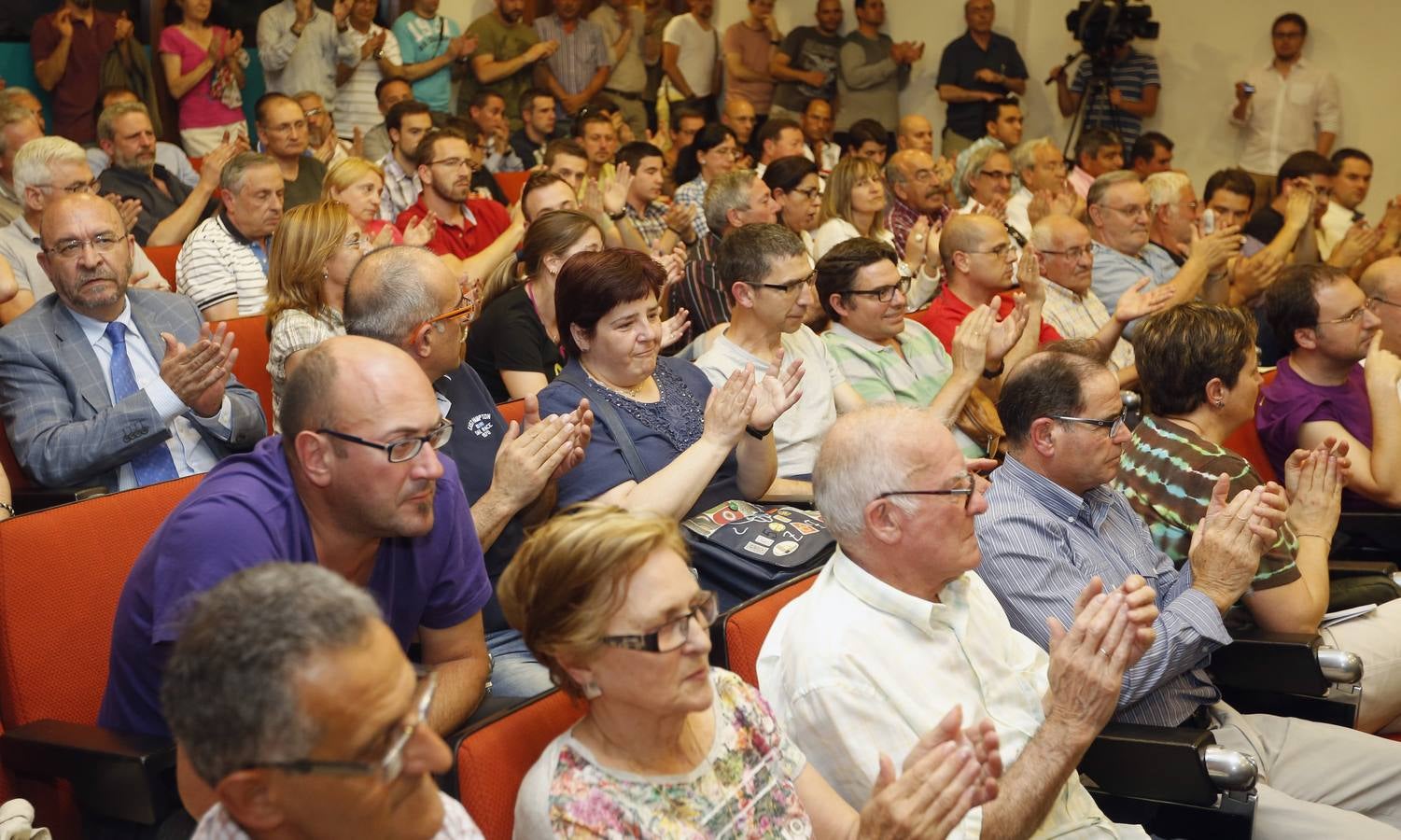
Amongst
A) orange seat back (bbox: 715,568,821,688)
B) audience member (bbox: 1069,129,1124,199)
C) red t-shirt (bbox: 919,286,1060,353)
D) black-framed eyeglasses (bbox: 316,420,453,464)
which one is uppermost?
black-framed eyeglasses (bbox: 316,420,453,464)

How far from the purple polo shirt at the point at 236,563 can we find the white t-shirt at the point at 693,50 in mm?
6829

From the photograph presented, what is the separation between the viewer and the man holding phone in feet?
25.7

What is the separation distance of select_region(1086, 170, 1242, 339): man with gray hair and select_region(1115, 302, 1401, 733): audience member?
1.90m

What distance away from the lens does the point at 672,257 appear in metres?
4.04

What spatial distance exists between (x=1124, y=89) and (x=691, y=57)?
287 centimetres

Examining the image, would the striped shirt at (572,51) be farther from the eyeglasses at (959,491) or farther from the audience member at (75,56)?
the eyeglasses at (959,491)

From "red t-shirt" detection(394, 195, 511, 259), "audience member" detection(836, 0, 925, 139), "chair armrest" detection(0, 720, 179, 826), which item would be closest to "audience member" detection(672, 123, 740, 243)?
"red t-shirt" detection(394, 195, 511, 259)

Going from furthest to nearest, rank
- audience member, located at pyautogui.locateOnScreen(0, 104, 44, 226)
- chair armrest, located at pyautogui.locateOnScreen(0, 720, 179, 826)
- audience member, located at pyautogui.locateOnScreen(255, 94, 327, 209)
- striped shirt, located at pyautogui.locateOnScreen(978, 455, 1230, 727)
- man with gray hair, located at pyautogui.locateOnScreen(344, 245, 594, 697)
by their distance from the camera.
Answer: audience member, located at pyautogui.locateOnScreen(255, 94, 327, 209) < audience member, located at pyautogui.locateOnScreen(0, 104, 44, 226) < man with gray hair, located at pyautogui.locateOnScreen(344, 245, 594, 697) < striped shirt, located at pyautogui.locateOnScreen(978, 455, 1230, 727) < chair armrest, located at pyautogui.locateOnScreen(0, 720, 179, 826)

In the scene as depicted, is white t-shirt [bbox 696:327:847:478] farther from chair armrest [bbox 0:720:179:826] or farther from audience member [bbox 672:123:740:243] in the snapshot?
audience member [bbox 672:123:740:243]

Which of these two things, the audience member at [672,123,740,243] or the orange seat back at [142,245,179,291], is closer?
the orange seat back at [142,245,179,291]

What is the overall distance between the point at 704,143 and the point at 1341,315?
11.8 ft

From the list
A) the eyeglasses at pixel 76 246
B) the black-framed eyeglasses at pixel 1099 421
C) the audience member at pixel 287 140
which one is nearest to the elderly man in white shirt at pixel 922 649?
the black-framed eyeglasses at pixel 1099 421

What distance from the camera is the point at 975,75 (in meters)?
8.44

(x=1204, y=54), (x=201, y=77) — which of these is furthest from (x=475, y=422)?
(x=1204, y=54)
